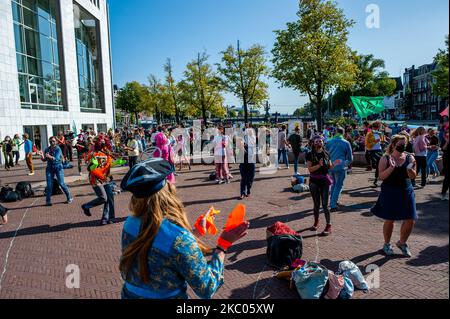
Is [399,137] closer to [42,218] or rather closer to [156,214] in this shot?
[156,214]

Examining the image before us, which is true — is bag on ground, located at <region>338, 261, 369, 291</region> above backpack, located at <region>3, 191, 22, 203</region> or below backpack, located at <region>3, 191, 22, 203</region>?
below

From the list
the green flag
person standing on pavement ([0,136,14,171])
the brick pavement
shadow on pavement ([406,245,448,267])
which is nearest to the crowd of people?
shadow on pavement ([406,245,448,267])

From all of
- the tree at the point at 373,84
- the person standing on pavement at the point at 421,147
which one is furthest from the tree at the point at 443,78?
the tree at the point at 373,84

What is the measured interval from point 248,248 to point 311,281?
1773mm

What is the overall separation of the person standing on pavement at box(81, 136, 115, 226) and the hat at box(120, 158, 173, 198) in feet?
18.2

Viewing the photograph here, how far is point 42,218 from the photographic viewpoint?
7.81 meters

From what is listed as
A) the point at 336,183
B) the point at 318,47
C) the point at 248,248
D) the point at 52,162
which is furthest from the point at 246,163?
the point at 318,47

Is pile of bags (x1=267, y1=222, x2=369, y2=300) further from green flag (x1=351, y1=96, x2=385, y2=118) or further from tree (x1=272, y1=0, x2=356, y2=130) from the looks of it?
tree (x1=272, y1=0, x2=356, y2=130)

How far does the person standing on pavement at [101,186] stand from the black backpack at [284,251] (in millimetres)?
4098

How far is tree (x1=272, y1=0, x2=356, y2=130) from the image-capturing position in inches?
766

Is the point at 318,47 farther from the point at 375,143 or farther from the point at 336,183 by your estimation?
the point at 336,183

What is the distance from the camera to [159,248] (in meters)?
1.61

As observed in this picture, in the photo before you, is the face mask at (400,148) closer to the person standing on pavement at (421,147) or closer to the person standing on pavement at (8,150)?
the person standing on pavement at (421,147)
